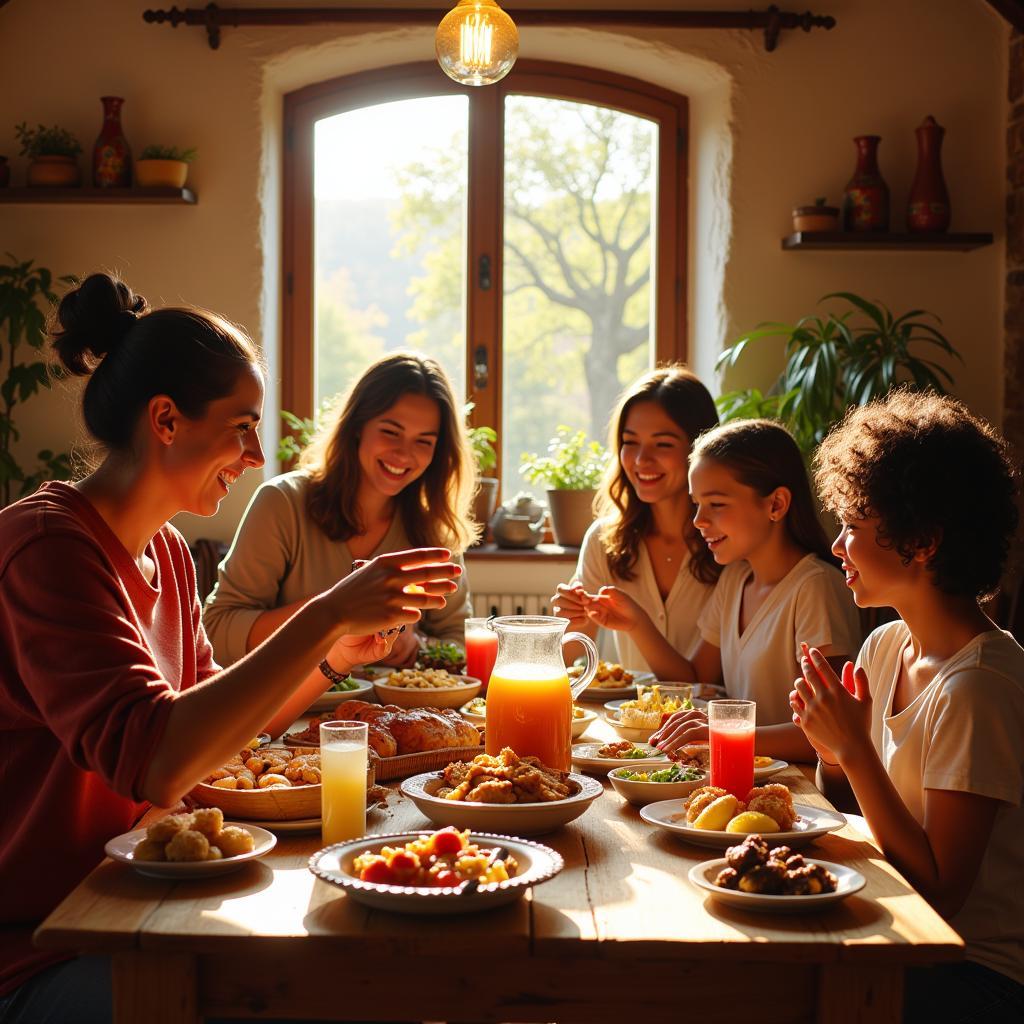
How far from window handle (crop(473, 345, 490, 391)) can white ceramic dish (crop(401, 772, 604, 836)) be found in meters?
3.33

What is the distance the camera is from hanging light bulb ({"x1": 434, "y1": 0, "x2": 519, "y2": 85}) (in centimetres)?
265

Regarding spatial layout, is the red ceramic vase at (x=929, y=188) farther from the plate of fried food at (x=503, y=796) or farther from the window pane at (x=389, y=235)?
the plate of fried food at (x=503, y=796)

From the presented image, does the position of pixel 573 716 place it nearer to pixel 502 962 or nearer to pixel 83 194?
pixel 502 962

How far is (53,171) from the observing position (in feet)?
13.6

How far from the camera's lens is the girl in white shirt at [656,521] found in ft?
9.52

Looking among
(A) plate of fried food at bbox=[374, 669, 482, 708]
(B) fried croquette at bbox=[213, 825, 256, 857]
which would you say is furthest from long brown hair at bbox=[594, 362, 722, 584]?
(B) fried croquette at bbox=[213, 825, 256, 857]

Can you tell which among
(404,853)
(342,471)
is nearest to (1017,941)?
(404,853)

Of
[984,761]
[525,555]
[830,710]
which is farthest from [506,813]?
[525,555]

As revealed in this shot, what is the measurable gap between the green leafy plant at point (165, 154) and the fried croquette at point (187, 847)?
336 cm

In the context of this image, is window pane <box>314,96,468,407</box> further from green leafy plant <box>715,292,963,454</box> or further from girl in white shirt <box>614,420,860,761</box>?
girl in white shirt <box>614,420,860,761</box>

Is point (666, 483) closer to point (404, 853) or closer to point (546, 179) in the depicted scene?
point (404, 853)

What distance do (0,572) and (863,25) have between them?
3.82 metres

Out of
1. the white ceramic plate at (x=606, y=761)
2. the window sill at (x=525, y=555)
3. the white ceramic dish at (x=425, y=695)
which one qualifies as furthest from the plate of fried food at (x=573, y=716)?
the window sill at (x=525, y=555)

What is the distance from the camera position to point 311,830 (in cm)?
153
